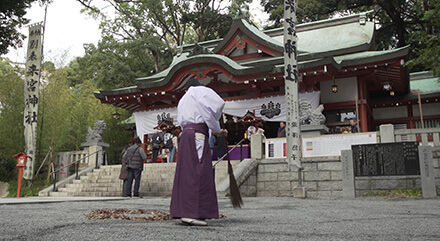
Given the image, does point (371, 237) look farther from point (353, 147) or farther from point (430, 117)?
point (430, 117)

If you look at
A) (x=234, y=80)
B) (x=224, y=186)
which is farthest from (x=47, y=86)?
(x=224, y=186)

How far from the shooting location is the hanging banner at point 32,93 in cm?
1178

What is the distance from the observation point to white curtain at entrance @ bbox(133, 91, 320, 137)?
44.1 feet

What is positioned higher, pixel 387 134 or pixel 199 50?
pixel 199 50

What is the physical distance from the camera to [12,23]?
14.6 metres

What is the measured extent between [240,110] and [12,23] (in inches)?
390

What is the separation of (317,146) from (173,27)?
67.6 ft

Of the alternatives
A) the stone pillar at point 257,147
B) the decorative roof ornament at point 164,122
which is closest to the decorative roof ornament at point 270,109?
the stone pillar at point 257,147

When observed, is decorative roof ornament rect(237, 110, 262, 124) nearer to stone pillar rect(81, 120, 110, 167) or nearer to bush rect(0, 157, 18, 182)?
stone pillar rect(81, 120, 110, 167)

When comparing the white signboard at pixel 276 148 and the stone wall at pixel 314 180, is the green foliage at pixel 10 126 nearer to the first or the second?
the stone wall at pixel 314 180

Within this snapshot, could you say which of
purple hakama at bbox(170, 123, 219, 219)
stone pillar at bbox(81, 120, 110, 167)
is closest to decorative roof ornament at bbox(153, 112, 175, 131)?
stone pillar at bbox(81, 120, 110, 167)

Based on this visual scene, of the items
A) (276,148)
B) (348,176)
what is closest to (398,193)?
(348,176)

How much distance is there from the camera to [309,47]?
16.8m

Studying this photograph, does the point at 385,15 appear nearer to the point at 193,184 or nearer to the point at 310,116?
the point at 310,116
